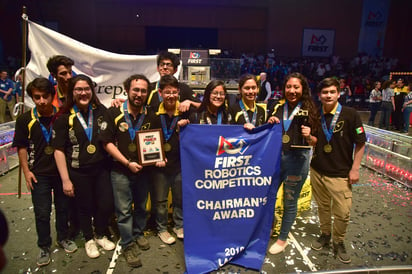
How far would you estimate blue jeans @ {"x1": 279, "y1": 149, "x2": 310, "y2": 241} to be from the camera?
257 cm

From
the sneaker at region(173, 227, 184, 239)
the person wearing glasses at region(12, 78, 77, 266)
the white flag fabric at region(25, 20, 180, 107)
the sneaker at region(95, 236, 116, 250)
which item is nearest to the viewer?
the person wearing glasses at region(12, 78, 77, 266)

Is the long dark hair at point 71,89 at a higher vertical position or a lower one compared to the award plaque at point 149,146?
higher

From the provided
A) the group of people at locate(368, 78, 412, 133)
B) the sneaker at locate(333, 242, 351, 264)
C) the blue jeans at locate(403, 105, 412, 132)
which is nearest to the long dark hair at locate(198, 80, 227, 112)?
the sneaker at locate(333, 242, 351, 264)

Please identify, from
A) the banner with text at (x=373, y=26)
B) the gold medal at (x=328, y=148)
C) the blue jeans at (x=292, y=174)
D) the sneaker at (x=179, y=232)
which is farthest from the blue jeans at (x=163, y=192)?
the banner with text at (x=373, y=26)

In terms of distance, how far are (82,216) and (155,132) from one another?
1160mm

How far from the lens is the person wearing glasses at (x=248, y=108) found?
2.62 metres

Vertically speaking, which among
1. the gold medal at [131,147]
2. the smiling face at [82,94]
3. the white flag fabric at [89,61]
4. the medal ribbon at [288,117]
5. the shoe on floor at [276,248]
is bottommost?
the shoe on floor at [276,248]

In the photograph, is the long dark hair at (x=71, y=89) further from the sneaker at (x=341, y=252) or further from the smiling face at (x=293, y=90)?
the sneaker at (x=341, y=252)

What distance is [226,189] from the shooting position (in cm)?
A: 244

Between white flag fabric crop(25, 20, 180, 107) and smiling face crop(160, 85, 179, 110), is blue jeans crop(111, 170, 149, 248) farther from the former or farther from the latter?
white flag fabric crop(25, 20, 180, 107)

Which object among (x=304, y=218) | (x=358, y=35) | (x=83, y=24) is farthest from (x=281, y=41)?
(x=304, y=218)

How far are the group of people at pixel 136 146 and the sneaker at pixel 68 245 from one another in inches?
0.4

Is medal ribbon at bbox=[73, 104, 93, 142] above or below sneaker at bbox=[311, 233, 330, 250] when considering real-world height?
above

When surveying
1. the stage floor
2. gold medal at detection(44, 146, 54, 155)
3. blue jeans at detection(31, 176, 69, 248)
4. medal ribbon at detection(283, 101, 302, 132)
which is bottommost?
the stage floor
